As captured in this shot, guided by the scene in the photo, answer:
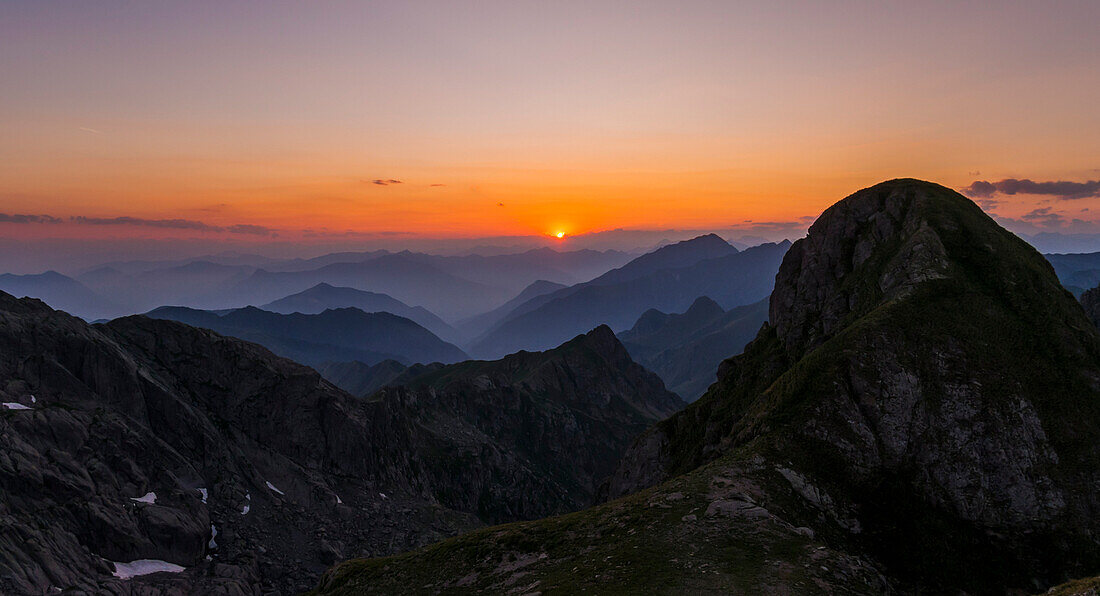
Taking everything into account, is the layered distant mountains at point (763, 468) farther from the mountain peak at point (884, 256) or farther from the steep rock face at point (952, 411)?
the mountain peak at point (884, 256)

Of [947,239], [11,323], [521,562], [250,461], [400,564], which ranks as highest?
[947,239]

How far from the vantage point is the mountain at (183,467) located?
311ft

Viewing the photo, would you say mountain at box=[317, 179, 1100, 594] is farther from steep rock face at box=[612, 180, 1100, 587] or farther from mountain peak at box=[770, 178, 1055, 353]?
mountain peak at box=[770, 178, 1055, 353]

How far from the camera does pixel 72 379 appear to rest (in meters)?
123

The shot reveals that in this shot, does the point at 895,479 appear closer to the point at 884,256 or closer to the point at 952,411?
the point at 952,411

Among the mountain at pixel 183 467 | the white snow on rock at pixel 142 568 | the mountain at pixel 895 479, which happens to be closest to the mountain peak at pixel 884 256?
the mountain at pixel 895 479

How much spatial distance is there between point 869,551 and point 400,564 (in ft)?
181

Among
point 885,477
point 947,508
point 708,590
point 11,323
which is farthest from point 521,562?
point 11,323

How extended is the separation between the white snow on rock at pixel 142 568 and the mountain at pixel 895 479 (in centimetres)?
4267

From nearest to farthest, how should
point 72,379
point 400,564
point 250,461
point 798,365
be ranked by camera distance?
point 400,564 → point 798,365 → point 72,379 → point 250,461

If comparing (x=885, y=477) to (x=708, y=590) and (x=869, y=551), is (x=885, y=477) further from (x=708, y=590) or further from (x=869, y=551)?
(x=708, y=590)

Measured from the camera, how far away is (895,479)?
6775 cm

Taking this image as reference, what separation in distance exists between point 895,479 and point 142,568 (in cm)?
12022

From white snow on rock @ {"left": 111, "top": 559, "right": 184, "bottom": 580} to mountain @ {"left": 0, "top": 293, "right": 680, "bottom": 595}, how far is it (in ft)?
1.04
